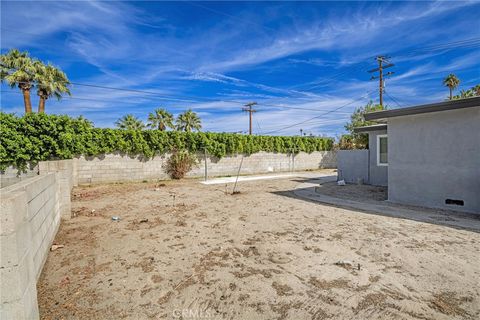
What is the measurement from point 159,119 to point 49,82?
10456mm

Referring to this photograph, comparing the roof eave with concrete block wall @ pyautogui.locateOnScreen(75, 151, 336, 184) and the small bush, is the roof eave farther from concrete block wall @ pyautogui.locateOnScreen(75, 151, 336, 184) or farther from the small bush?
concrete block wall @ pyautogui.locateOnScreen(75, 151, 336, 184)

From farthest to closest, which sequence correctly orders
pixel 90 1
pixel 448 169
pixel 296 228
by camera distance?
pixel 90 1 → pixel 448 169 → pixel 296 228

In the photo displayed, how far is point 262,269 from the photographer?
10.4ft

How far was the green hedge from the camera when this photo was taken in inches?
369

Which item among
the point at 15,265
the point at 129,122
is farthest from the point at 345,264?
the point at 129,122

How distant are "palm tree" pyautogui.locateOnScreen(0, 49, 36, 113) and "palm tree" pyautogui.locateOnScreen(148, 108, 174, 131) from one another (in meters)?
10.7

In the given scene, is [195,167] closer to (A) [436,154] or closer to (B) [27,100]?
(B) [27,100]

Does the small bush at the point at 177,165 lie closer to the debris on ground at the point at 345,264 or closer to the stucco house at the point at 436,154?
the stucco house at the point at 436,154

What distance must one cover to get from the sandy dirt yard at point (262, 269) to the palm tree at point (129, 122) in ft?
78.5

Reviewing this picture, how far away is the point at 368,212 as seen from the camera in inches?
241

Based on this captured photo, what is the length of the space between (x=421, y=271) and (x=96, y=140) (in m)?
13.0

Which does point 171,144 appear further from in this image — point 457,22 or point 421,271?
point 457,22

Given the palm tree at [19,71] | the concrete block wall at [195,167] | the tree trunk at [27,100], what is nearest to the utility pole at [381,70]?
the concrete block wall at [195,167]

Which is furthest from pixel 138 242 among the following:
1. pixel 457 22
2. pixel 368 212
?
pixel 457 22
